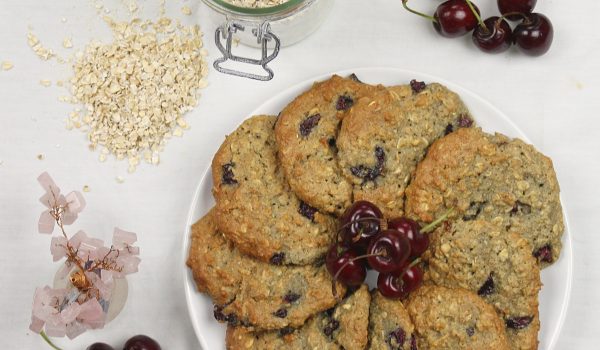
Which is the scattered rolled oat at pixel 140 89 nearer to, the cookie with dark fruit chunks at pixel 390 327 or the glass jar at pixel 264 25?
the glass jar at pixel 264 25

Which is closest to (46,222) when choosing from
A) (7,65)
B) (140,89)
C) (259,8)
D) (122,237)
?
(122,237)

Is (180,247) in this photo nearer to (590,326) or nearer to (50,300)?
(50,300)

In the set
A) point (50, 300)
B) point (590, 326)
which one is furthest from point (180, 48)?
point (590, 326)

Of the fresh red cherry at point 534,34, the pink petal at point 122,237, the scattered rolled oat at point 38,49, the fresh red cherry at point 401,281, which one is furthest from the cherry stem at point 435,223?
the scattered rolled oat at point 38,49

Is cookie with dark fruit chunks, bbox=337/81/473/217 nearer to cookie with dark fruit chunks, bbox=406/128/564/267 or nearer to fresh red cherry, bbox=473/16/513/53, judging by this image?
cookie with dark fruit chunks, bbox=406/128/564/267

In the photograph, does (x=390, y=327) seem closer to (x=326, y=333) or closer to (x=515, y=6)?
(x=326, y=333)
